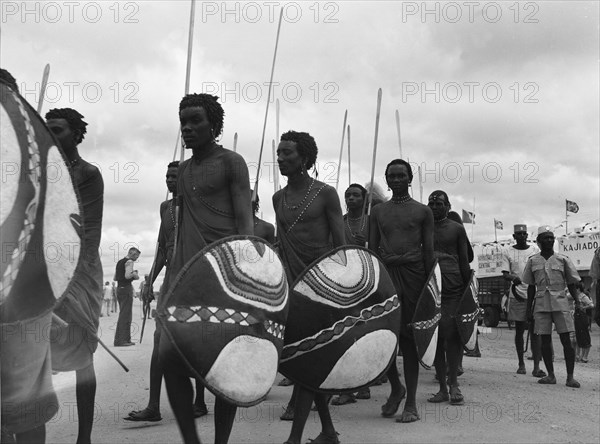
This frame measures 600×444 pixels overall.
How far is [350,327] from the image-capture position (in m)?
4.04

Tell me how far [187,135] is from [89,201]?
68 cm

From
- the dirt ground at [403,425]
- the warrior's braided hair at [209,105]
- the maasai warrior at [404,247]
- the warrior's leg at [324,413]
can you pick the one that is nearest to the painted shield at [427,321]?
the maasai warrior at [404,247]

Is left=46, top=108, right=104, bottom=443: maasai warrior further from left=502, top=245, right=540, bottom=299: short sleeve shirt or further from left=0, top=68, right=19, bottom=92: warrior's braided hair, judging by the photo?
left=502, top=245, right=540, bottom=299: short sleeve shirt

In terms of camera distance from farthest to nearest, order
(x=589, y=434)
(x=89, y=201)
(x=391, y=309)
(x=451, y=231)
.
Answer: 1. (x=451, y=231)
2. (x=589, y=434)
3. (x=391, y=309)
4. (x=89, y=201)

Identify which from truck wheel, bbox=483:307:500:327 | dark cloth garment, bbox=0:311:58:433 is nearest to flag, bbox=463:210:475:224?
truck wheel, bbox=483:307:500:327

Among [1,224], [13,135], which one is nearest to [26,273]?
[1,224]

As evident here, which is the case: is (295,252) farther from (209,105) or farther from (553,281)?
(553,281)

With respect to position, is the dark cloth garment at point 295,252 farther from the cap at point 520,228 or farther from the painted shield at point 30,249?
the cap at point 520,228

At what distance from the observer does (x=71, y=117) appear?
371 centimetres

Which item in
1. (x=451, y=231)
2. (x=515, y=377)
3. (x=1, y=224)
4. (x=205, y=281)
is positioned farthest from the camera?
(x=515, y=377)

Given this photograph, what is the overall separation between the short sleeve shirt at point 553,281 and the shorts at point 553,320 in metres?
0.06

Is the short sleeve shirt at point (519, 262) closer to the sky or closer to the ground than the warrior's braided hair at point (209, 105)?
closer to the ground

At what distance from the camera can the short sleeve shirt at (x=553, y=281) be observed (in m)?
7.60

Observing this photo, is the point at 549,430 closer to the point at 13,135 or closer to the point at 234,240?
the point at 234,240
